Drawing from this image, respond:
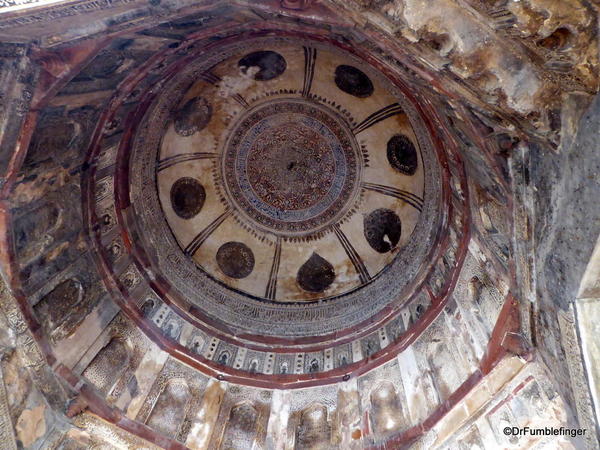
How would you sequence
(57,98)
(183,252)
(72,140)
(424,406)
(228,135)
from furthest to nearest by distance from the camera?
(228,135), (183,252), (424,406), (72,140), (57,98)

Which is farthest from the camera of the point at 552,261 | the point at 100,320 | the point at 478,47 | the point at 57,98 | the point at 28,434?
the point at 100,320

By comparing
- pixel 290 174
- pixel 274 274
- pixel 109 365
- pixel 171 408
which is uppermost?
pixel 290 174

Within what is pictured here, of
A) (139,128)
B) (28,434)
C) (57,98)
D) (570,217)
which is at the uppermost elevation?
(139,128)

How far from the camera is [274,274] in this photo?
8.98m

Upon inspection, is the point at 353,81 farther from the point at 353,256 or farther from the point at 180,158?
the point at 180,158

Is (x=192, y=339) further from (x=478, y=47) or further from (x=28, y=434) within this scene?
(x=478, y=47)

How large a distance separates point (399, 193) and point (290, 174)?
6.65ft

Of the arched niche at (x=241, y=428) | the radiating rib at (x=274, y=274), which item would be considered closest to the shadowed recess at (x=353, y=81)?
the radiating rib at (x=274, y=274)

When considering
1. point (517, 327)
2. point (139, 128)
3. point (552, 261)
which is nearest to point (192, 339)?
point (139, 128)

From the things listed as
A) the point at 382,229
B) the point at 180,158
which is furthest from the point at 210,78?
the point at 382,229

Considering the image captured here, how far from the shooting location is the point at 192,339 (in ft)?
25.7

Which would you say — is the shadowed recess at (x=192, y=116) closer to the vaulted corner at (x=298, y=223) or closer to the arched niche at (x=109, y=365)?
the vaulted corner at (x=298, y=223)

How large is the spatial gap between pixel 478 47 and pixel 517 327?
305 centimetres

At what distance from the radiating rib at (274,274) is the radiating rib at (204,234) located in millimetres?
1071
